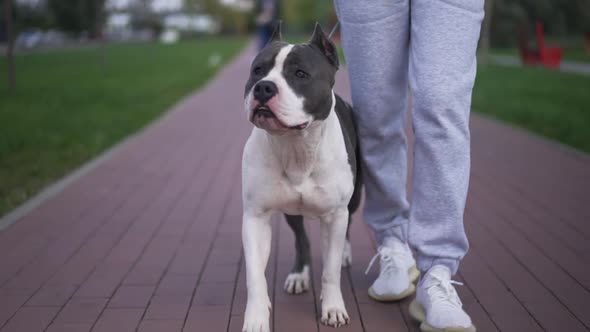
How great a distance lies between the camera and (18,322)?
3131mm

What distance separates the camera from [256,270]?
290cm

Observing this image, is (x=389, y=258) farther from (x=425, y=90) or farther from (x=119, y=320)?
(x=119, y=320)

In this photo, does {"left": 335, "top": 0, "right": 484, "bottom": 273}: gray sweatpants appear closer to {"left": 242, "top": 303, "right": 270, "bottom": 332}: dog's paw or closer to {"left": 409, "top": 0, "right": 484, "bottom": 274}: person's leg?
{"left": 409, "top": 0, "right": 484, "bottom": 274}: person's leg

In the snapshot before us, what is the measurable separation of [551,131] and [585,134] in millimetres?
473

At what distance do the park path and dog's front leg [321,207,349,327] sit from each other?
71 millimetres

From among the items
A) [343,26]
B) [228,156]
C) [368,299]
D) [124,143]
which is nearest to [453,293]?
[368,299]

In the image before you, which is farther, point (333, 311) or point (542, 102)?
point (542, 102)

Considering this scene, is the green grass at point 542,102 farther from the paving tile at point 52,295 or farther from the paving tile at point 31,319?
the paving tile at point 31,319

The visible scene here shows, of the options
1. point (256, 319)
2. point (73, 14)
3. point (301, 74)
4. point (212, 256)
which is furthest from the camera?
point (73, 14)

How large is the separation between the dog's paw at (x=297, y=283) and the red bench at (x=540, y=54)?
1884cm

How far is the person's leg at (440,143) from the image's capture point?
2871 millimetres

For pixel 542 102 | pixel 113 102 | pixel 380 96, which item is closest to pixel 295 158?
pixel 380 96

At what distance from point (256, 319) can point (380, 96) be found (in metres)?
1.28

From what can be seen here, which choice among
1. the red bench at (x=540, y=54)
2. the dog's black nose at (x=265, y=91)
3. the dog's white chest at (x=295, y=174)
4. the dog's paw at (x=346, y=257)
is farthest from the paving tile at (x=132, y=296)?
the red bench at (x=540, y=54)
